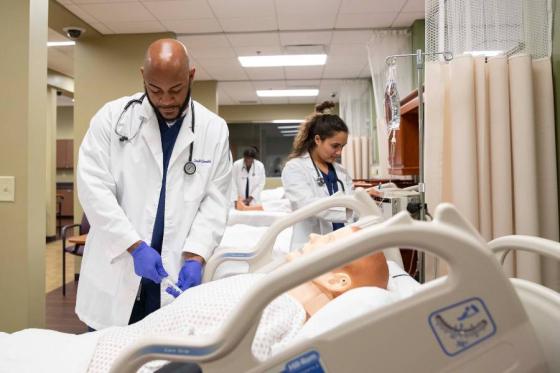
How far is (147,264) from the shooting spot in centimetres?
135

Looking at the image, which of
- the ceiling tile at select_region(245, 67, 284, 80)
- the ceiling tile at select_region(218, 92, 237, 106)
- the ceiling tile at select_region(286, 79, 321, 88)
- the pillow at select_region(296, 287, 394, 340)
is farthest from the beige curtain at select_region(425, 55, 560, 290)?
the ceiling tile at select_region(218, 92, 237, 106)

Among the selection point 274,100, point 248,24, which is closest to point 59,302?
point 248,24

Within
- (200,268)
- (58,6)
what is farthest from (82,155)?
(58,6)

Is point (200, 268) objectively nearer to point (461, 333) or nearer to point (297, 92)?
point (461, 333)

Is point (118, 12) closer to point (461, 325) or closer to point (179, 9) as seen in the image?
point (179, 9)

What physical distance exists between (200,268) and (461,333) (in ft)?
3.15

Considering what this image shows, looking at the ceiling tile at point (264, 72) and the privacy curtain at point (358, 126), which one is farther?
the privacy curtain at point (358, 126)

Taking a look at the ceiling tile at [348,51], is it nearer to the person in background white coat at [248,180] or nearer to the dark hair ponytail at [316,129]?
the person in background white coat at [248,180]

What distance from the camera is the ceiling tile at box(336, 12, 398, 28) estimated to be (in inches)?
163

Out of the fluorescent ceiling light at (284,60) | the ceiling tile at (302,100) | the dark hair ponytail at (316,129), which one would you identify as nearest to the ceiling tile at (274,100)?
the ceiling tile at (302,100)

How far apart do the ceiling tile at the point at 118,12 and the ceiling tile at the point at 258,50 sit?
1.28 metres

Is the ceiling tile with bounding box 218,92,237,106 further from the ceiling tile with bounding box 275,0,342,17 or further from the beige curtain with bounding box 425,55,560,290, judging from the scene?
the beige curtain with bounding box 425,55,560,290

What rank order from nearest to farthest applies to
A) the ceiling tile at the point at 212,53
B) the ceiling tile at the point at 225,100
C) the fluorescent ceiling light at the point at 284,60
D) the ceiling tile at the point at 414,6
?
1. the ceiling tile at the point at 414,6
2. the ceiling tile at the point at 212,53
3. the fluorescent ceiling light at the point at 284,60
4. the ceiling tile at the point at 225,100

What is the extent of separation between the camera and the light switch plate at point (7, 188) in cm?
187
